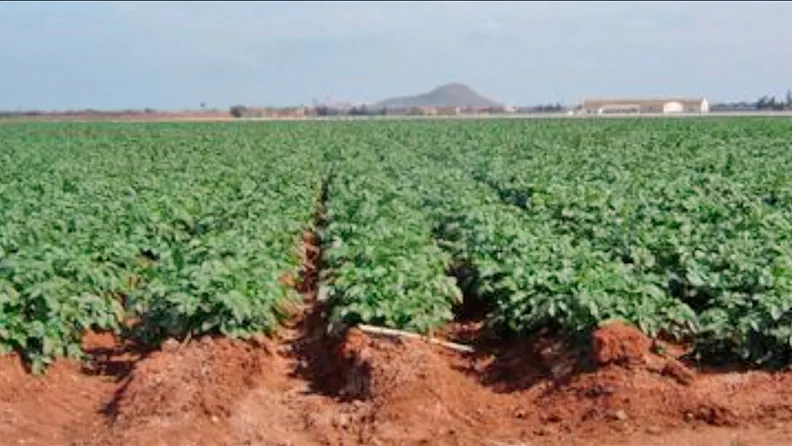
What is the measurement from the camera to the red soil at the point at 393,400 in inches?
292

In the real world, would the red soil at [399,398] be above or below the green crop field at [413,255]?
below

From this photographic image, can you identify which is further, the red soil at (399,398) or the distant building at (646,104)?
the distant building at (646,104)

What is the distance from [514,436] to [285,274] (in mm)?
4004

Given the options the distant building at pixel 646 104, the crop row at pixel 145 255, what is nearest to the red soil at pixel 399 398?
the crop row at pixel 145 255

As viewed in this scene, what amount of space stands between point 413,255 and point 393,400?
2.70 metres

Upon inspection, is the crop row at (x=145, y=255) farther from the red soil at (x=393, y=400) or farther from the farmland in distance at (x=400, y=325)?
the red soil at (x=393, y=400)

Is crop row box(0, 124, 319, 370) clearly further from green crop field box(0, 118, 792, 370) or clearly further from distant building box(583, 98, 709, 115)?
distant building box(583, 98, 709, 115)


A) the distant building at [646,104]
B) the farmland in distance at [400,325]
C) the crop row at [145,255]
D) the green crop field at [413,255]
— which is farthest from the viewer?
the distant building at [646,104]

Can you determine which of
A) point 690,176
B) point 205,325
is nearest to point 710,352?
point 205,325

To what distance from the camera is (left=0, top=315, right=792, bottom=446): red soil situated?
24.3 feet

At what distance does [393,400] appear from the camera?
7770mm

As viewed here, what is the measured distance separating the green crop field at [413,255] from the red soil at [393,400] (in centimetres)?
35

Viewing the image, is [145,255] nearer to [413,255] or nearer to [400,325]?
[413,255]

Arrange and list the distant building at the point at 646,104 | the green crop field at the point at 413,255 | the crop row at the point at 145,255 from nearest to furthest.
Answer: the green crop field at the point at 413,255
the crop row at the point at 145,255
the distant building at the point at 646,104
